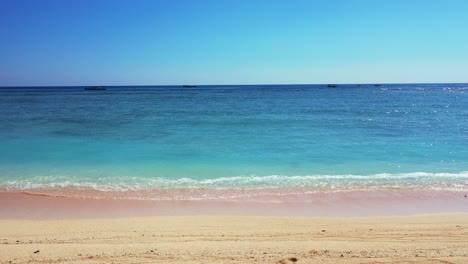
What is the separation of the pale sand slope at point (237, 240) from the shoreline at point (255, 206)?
2.04ft

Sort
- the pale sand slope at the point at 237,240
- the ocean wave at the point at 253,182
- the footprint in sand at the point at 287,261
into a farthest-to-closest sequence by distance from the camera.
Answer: the ocean wave at the point at 253,182 → the pale sand slope at the point at 237,240 → the footprint in sand at the point at 287,261

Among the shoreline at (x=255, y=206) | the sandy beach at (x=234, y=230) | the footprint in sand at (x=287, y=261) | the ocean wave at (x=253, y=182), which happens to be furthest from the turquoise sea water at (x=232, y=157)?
the footprint in sand at (x=287, y=261)

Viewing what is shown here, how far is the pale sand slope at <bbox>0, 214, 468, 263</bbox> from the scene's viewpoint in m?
5.78

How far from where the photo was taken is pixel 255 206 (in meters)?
9.47

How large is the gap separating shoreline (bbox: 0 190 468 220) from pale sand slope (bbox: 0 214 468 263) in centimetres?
62

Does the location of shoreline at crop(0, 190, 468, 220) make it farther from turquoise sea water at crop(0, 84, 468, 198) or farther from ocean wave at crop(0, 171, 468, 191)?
turquoise sea water at crop(0, 84, 468, 198)

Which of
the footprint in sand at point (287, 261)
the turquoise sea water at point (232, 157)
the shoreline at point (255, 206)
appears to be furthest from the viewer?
the turquoise sea water at point (232, 157)

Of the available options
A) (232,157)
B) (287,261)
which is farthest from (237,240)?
(232,157)

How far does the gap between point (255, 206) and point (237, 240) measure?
2.82 m

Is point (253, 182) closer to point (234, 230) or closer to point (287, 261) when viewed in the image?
point (234, 230)

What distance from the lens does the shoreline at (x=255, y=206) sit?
8836 mm

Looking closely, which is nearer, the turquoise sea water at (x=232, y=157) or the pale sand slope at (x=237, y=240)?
the pale sand slope at (x=237, y=240)

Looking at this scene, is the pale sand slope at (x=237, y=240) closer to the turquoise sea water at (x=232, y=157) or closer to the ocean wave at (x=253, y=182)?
the ocean wave at (x=253, y=182)

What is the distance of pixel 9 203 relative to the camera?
9.49 metres
